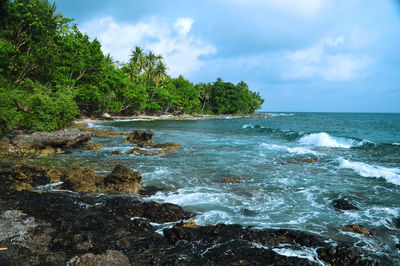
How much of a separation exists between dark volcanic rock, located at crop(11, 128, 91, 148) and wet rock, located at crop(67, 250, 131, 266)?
44.0 feet

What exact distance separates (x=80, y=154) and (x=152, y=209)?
982 centimetres

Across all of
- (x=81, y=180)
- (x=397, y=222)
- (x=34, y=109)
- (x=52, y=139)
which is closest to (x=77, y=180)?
(x=81, y=180)

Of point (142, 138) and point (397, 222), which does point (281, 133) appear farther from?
point (397, 222)

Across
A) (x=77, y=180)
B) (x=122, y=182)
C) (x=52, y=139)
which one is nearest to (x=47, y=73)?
(x=52, y=139)

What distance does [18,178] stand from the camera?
851 centimetres

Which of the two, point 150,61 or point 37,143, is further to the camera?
point 150,61

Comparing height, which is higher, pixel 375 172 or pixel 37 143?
pixel 37 143

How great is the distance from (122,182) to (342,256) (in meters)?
6.40

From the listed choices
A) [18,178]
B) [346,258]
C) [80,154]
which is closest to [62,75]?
[80,154]

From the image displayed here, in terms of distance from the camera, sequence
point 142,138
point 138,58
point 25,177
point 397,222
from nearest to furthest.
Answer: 1. point 397,222
2. point 25,177
3. point 142,138
4. point 138,58

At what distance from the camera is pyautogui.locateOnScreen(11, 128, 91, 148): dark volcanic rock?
46.5 feet

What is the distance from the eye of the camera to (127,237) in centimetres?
486

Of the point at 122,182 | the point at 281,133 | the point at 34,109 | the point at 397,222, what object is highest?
the point at 34,109

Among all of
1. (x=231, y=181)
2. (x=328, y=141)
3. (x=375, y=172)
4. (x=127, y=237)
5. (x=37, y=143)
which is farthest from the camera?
(x=328, y=141)
